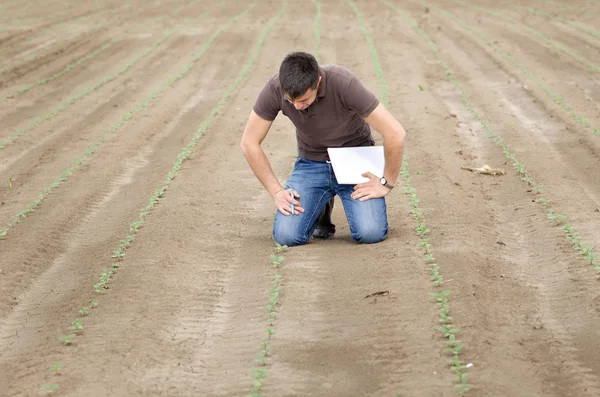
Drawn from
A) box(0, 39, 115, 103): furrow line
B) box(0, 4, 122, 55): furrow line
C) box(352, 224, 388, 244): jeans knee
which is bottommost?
box(0, 4, 122, 55): furrow line

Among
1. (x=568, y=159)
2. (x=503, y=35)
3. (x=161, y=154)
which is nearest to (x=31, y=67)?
(x=161, y=154)

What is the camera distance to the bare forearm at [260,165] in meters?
6.02

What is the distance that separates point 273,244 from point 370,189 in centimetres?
79

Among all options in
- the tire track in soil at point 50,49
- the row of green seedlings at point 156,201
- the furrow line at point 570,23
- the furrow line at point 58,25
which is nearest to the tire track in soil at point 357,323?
the row of green seedlings at point 156,201

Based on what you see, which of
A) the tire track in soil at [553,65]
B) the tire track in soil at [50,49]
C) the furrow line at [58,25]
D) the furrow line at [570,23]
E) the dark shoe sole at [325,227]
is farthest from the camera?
the furrow line at [58,25]

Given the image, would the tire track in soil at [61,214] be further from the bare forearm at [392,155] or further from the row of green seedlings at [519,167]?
the row of green seedlings at [519,167]

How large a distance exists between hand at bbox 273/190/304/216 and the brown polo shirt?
35 cm

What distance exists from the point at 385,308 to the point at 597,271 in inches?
56.1

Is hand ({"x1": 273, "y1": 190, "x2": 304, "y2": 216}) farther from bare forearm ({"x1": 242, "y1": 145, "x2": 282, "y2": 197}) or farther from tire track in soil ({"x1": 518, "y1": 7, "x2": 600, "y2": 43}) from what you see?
tire track in soil ({"x1": 518, "y1": 7, "x2": 600, "y2": 43})

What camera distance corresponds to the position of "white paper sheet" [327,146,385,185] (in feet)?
19.8

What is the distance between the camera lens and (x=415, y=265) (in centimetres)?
565

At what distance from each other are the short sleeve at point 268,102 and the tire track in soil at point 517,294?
139 cm

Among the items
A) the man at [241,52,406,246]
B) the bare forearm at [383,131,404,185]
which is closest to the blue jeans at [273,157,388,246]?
the man at [241,52,406,246]

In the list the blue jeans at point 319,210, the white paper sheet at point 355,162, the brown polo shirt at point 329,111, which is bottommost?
the blue jeans at point 319,210
